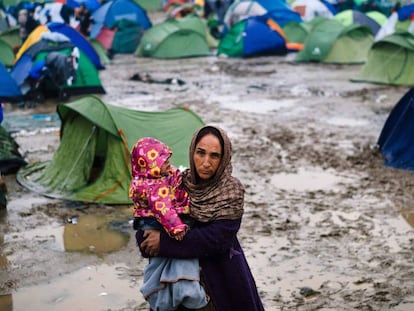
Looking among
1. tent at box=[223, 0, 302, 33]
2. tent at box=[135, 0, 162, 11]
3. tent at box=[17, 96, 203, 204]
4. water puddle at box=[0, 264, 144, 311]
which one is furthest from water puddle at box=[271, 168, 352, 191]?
tent at box=[135, 0, 162, 11]

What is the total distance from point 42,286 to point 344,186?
4637 mm

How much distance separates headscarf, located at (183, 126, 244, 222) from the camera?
3.25 metres

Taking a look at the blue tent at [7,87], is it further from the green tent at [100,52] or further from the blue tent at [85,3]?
the blue tent at [85,3]

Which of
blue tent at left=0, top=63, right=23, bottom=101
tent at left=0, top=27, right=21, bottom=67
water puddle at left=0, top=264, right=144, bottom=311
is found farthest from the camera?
tent at left=0, top=27, right=21, bottom=67

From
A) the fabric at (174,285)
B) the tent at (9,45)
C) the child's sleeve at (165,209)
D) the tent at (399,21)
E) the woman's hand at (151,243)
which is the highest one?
the child's sleeve at (165,209)

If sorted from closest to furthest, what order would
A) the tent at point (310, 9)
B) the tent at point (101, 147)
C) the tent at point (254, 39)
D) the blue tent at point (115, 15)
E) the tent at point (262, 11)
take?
Answer: the tent at point (101, 147) → the tent at point (254, 39) → the blue tent at point (115, 15) → the tent at point (262, 11) → the tent at point (310, 9)

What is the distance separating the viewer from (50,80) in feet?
50.7

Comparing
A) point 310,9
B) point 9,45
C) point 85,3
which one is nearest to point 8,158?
point 9,45

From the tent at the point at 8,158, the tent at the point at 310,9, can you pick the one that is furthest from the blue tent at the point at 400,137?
the tent at the point at 310,9

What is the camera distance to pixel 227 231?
3.25 metres

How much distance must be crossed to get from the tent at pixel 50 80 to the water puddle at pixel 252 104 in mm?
2961

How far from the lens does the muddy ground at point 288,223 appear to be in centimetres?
609

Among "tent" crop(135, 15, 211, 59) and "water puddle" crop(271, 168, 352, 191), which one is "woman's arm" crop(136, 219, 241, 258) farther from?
"tent" crop(135, 15, 211, 59)

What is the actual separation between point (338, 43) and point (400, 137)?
12133mm
